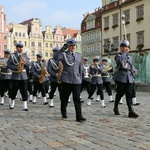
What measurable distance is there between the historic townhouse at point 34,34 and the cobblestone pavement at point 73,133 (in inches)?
2943

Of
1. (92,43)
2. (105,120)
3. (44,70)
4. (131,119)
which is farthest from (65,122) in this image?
(92,43)

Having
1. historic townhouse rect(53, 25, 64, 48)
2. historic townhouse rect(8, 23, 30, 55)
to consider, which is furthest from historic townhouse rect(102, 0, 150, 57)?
historic townhouse rect(53, 25, 64, 48)

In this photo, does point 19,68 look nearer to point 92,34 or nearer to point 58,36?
point 92,34

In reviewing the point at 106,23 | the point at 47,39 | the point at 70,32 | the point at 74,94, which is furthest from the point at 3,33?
the point at 74,94

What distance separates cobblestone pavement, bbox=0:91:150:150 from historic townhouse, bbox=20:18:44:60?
245ft

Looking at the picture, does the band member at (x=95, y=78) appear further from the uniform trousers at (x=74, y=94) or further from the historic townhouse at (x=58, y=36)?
the historic townhouse at (x=58, y=36)

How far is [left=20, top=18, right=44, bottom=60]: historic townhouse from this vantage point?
266 ft

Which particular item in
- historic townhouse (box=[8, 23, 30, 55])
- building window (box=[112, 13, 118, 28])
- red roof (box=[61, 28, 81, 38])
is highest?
red roof (box=[61, 28, 81, 38])

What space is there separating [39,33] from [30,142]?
78.9 meters

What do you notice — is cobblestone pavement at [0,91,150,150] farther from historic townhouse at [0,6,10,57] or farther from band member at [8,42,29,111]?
historic townhouse at [0,6,10,57]

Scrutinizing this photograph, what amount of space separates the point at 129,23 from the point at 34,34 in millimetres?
41300

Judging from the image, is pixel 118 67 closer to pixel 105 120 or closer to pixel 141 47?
pixel 105 120

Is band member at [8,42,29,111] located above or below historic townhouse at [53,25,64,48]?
below

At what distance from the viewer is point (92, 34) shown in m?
61.9
